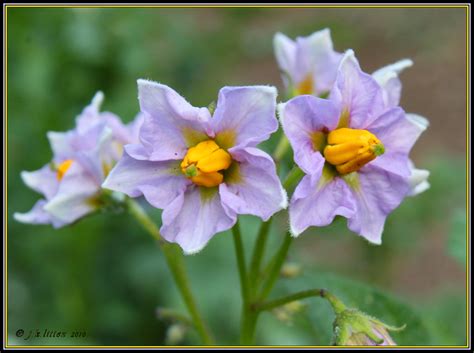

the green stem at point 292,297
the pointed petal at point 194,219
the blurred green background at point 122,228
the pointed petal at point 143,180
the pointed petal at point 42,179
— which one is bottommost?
the blurred green background at point 122,228

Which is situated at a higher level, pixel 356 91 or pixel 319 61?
pixel 356 91

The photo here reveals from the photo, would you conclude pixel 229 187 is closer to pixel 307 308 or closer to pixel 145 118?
pixel 145 118

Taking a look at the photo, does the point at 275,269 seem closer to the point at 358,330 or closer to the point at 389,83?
the point at 358,330

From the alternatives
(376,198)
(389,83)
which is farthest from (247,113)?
(389,83)

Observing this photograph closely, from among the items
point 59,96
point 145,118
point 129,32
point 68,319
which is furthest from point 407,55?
point 145,118

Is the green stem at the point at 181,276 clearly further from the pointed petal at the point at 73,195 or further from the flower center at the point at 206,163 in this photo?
the flower center at the point at 206,163

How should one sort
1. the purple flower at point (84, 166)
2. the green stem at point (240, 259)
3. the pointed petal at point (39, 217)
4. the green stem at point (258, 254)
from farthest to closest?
the pointed petal at point (39, 217), the purple flower at point (84, 166), the green stem at point (258, 254), the green stem at point (240, 259)

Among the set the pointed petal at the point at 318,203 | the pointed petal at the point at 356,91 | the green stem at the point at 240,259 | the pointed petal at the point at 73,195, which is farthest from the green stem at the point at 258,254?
the pointed petal at the point at 73,195
